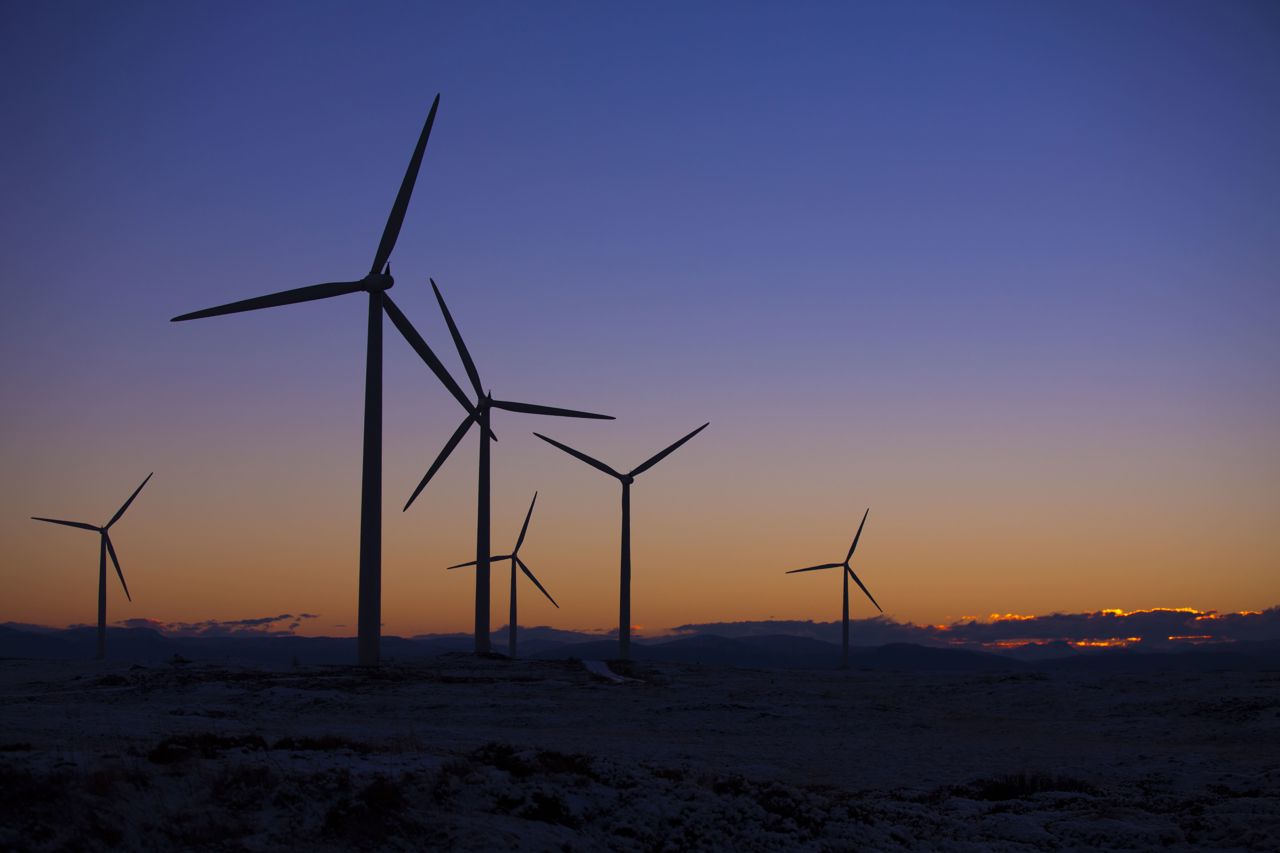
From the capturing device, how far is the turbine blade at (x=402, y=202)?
69.4 meters

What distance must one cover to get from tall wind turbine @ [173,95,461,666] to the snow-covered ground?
377 centimetres

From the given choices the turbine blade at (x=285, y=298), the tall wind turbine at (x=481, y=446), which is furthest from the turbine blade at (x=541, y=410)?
the turbine blade at (x=285, y=298)

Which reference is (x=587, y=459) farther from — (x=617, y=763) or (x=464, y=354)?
(x=617, y=763)

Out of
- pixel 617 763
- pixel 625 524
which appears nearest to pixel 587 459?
pixel 625 524

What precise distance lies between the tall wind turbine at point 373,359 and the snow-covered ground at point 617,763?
149 inches

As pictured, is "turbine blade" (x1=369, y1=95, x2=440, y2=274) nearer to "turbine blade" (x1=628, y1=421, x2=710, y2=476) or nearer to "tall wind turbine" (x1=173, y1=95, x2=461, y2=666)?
"tall wind turbine" (x1=173, y1=95, x2=461, y2=666)

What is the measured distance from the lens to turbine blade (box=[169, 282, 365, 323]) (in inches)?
2453

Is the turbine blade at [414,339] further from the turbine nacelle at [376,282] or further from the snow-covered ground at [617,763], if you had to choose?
the snow-covered ground at [617,763]

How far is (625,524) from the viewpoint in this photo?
4001 inches

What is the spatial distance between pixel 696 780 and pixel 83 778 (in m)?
12.5

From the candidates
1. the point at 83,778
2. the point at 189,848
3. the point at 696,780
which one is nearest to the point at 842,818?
the point at 696,780

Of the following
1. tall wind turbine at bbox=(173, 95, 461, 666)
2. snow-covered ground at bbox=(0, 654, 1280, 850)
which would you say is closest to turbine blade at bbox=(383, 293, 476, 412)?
tall wind turbine at bbox=(173, 95, 461, 666)

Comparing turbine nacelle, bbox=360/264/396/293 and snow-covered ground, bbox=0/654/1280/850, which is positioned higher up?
turbine nacelle, bbox=360/264/396/293

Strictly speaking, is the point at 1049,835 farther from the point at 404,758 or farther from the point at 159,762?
the point at 159,762
